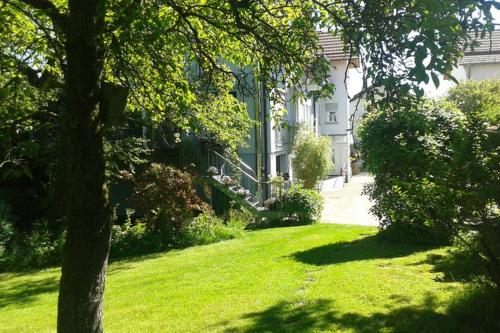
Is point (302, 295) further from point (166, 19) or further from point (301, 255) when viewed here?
point (166, 19)

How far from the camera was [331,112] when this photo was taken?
37656 mm

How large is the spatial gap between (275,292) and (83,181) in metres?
3.69

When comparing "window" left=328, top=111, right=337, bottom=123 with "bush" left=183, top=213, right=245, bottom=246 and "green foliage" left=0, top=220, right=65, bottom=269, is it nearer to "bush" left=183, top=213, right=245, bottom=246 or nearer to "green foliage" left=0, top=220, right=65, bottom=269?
"bush" left=183, top=213, right=245, bottom=246

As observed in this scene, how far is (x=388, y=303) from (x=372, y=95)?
2902 mm

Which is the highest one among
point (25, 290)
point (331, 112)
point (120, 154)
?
point (331, 112)

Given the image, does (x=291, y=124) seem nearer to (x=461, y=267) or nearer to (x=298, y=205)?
(x=298, y=205)

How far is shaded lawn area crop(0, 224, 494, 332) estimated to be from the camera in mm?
5414

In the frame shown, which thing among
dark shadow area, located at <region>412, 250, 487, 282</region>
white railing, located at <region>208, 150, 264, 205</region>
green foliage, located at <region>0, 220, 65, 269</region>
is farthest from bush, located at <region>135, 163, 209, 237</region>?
dark shadow area, located at <region>412, 250, 487, 282</region>

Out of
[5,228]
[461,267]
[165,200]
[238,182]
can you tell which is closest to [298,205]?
[238,182]

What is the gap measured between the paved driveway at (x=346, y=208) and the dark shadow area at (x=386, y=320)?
7302 millimetres

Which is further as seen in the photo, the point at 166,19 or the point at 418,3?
the point at 166,19

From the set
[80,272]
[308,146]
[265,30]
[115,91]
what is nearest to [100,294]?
[80,272]

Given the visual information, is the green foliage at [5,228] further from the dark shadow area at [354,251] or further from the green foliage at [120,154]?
the dark shadow area at [354,251]

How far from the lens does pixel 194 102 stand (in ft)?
26.7
